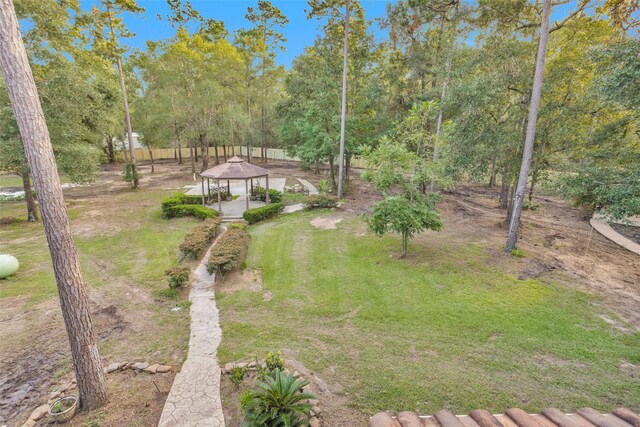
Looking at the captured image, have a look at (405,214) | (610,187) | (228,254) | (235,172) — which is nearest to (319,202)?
(235,172)

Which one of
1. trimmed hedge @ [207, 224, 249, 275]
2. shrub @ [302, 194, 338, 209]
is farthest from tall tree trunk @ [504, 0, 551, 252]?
trimmed hedge @ [207, 224, 249, 275]

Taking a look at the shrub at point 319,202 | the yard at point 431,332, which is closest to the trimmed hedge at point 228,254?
the yard at point 431,332

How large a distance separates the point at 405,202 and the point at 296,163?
27.9 meters

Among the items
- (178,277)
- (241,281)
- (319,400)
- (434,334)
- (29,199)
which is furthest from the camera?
(29,199)

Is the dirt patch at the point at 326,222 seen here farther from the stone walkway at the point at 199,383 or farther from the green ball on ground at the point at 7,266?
Answer: the green ball on ground at the point at 7,266

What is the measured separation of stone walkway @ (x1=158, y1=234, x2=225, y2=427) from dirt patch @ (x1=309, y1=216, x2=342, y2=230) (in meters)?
6.77

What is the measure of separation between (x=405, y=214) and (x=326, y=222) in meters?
5.43

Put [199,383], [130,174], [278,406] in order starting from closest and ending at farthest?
1. [278,406]
2. [199,383]
3. [130,174]

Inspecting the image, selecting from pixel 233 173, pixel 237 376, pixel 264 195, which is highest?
pixel 233 173

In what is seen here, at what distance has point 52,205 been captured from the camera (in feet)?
12.0

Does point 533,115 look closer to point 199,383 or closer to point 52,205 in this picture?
point 199,383

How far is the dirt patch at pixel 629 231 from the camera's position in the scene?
12.1 m

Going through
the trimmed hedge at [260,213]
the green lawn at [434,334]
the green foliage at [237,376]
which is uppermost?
the trimmed hedge at [260,213]

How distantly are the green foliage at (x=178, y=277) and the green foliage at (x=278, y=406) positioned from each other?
4.80 metres
